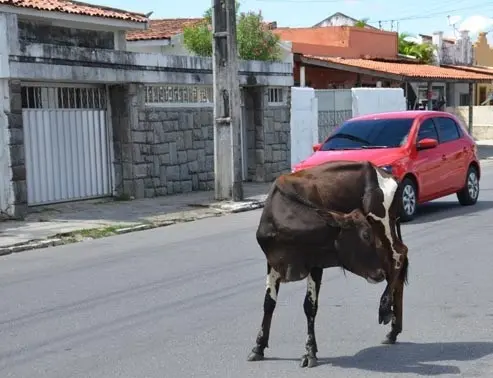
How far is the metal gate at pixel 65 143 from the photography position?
14.8 m

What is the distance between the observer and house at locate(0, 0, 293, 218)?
13891mm

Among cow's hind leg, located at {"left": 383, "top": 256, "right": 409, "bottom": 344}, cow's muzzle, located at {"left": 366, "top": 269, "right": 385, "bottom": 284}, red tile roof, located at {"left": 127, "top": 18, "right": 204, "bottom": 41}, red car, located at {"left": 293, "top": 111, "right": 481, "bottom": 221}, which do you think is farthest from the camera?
red tile roof, located at {"left": 127, "top": 18, "right": 204, "bottom": 41}

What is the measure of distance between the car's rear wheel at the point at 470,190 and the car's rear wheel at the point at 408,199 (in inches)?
72.9

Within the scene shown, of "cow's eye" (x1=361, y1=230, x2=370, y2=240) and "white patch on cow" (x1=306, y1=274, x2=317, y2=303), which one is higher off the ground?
"cow's eye" (x1=361, y1=230, x2=370, y2=240)

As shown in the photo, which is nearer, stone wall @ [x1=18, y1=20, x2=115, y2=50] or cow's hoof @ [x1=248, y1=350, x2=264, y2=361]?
cow's hoof @ [x1=248, y1=350, x2=264, y2=361]

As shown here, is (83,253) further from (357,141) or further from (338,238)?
(338,238)

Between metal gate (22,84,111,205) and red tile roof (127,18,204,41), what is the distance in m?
10.8

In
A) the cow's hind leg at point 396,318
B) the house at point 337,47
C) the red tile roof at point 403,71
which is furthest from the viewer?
the house at point 337,47

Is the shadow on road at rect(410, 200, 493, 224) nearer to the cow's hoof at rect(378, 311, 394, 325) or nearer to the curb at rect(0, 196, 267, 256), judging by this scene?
the curb at rect(0, 196, 267, 256)

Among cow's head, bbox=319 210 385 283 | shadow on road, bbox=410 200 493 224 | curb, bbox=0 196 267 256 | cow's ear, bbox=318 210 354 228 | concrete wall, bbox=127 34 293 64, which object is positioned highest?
concrete wall, bbox=127 34 293 64

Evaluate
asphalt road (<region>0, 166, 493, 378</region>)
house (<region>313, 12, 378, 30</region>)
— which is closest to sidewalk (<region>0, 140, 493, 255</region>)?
asphalt road (<region>0, 166, 493, 378</region>)

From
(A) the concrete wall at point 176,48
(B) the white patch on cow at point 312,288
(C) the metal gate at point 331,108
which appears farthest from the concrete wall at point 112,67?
(B) the white patch on cow at point 312,288

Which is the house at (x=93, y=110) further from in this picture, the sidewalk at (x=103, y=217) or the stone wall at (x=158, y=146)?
the sidewalk at (x=103, y=217)

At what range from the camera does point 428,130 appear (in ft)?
43.9
